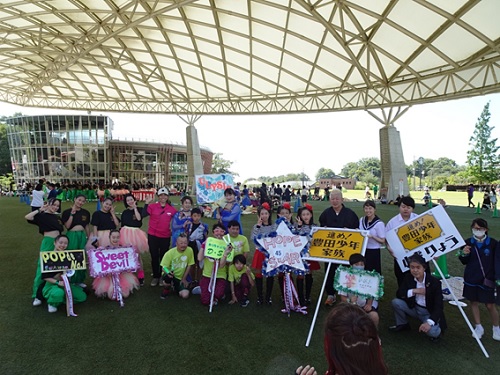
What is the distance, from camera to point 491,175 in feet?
150

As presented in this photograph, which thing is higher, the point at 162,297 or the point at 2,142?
the point at 2,142

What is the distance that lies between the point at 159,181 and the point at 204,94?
74.2 ft

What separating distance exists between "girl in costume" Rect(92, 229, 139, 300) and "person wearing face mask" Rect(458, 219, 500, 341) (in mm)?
5151

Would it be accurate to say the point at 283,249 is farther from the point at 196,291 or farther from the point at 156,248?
the point at 156,248

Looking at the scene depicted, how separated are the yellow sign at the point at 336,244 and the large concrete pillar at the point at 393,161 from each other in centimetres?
1737

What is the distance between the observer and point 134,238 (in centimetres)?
588

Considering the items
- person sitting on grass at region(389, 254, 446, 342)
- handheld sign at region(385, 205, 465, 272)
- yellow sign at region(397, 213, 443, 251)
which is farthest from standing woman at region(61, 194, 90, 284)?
yellow sign at region(397, 213, 443, 251)

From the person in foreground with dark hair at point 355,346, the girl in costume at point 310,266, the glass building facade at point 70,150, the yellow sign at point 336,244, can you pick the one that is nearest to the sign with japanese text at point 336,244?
the yellow sign at point 336,244

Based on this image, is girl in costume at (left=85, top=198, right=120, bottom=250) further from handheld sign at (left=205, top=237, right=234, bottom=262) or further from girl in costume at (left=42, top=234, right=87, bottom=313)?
handheld sign at (left=205, top=237, right=234, bottom=262)

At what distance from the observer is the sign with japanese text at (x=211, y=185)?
519 inches

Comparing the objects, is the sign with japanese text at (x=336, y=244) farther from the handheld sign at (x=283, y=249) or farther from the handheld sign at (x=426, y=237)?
the handheld sign at (x=426, y=237)

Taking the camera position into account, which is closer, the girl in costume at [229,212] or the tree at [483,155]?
the girl in costume at [229,212]

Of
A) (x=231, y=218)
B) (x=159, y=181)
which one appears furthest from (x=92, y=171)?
(x=231, y=218)

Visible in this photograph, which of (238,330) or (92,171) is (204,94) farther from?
(92,171)
